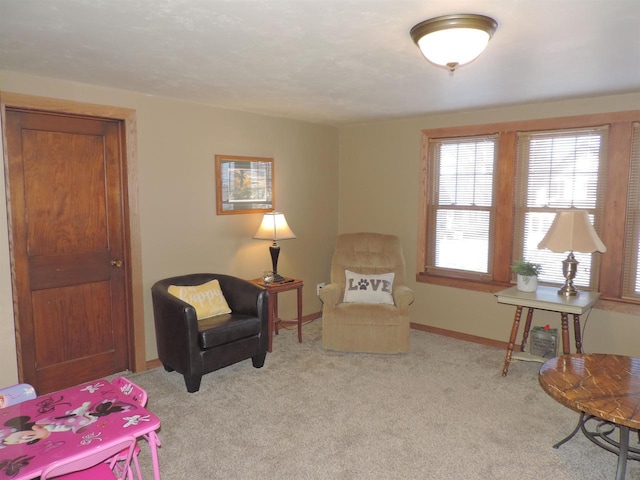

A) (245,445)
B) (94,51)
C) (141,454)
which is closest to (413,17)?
(94,51)

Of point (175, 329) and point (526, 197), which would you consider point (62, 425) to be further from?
point (526, 197)

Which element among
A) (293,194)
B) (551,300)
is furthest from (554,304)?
(293,194)

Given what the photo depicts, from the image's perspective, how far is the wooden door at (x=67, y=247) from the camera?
311 cm

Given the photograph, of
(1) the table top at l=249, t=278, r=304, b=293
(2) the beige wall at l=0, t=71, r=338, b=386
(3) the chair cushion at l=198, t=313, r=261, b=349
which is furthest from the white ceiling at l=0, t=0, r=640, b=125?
(3) the chair cushion at l=198, t=313, r=261, b=349

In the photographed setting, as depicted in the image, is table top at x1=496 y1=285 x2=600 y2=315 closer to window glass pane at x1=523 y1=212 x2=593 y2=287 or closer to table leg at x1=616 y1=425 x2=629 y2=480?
window glass pane at x1=523 y1=212 x2=593 y2=287

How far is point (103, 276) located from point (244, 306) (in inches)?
45.3

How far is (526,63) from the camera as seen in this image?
2676 millimetres

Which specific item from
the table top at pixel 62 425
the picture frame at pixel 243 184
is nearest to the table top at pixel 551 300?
the picture frame at pixel 243 184

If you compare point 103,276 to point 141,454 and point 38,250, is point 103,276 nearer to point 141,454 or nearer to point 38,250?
point 38,250

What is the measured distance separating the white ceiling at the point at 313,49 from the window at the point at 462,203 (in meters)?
0.78

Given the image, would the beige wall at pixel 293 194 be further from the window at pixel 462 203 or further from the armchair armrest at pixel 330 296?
the armchair armrest at pixel 330 296

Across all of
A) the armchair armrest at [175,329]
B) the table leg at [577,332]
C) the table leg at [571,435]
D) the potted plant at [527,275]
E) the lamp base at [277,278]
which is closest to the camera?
the table leg at [571,435]

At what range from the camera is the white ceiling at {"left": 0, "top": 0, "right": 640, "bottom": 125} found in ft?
6.18

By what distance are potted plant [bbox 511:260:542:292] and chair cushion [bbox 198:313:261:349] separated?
7.33 feet
